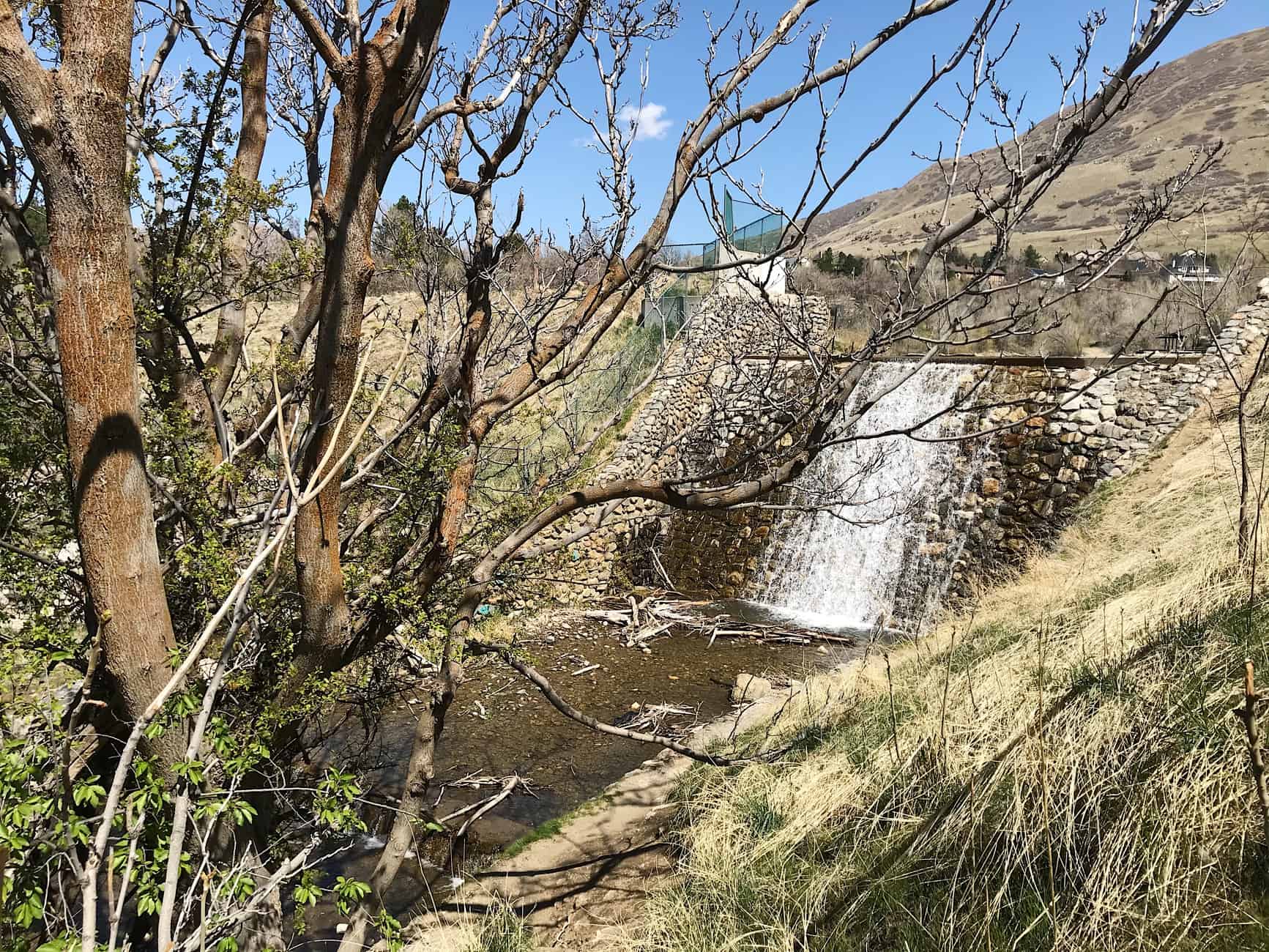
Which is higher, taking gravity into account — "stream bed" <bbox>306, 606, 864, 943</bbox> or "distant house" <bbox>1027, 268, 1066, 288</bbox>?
"distant house" <bbox>1027, 268, 1066, 288</bbox>

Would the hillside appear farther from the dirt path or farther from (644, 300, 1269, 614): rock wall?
the dirt path

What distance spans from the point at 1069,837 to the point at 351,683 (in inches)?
122

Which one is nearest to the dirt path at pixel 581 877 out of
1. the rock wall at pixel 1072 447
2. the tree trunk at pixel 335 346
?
the tree trunk at pixel 335 346

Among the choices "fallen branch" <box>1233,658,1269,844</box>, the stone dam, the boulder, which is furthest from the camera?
the stone dam

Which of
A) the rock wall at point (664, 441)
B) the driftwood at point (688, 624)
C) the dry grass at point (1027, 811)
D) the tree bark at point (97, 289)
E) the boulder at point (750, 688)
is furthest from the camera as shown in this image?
the rock wall at point (664, 441)

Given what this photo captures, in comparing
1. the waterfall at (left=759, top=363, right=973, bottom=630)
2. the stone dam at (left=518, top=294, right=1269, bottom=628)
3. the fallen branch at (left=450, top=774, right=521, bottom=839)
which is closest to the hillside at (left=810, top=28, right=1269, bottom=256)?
the waterfall at (left=759, top=363, right=973, bottom=630)

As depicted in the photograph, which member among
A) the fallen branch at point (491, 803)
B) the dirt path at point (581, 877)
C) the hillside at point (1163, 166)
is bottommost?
the fallen branch at point (491, 803)

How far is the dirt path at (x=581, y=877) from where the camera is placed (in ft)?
13.0

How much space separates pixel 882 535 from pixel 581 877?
7.96 m

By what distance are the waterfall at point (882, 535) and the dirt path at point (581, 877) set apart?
5885 mm

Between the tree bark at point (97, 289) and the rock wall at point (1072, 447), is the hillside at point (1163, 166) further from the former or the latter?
the tree bark at point (97, 289)

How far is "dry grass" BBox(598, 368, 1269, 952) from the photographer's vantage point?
7.68ft

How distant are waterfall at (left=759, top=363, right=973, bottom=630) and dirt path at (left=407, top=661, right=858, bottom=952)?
232 inches

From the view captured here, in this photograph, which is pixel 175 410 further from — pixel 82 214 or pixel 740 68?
pixel 740 68
